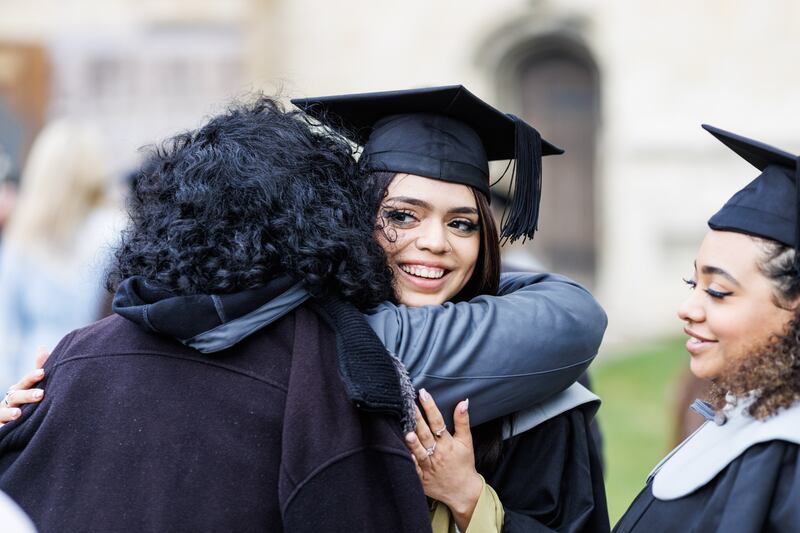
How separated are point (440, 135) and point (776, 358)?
1.07 metres

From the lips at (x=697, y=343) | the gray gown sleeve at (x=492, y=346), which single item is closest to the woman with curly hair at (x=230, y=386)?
the gray gown sleeve at (x=492, y=346)

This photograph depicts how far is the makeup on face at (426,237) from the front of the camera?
2682 mm

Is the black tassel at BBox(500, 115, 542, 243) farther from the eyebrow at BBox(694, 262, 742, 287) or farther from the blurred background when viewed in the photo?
the blurred background

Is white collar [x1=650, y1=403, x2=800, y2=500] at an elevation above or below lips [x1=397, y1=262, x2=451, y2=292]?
below

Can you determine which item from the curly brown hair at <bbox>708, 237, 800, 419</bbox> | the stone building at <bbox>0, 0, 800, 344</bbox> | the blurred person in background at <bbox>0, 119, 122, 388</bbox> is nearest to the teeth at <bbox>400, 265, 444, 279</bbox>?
the curly brown hair at <bbox>708, 237, 800, 419</bbox>

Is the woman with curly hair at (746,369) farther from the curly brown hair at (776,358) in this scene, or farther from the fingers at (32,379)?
the fingers at (32,379)

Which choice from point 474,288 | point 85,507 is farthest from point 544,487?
point 85,507

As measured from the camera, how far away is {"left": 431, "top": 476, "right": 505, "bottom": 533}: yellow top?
2482 mm

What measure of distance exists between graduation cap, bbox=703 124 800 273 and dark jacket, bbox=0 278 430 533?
85 cm

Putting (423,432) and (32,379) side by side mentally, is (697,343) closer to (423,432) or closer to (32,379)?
(423,432)

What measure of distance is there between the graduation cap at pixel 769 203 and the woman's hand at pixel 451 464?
727 mm

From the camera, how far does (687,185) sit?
11758mm

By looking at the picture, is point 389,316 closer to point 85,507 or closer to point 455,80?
point 85,507

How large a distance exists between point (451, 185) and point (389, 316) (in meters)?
0.52
